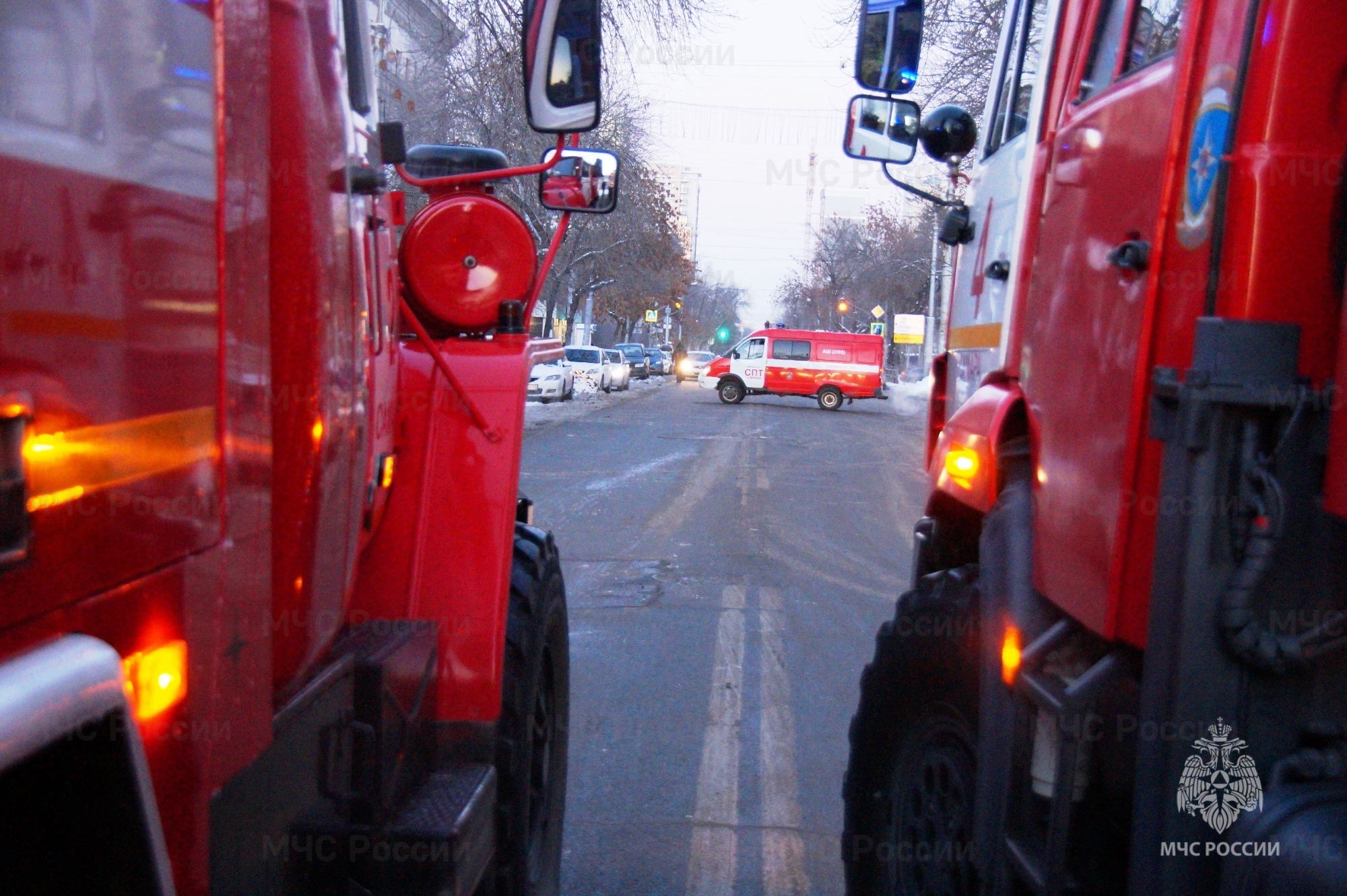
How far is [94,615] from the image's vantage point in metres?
1.23

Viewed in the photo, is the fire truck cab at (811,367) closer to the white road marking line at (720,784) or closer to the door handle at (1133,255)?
the white road marking line at (720,784)

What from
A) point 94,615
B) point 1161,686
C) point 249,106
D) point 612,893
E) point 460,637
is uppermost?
point 249,106

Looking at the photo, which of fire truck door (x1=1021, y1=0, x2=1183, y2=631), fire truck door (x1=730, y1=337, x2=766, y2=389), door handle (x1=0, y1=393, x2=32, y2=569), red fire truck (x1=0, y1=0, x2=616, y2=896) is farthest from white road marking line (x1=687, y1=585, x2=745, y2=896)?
fire truck door (x1=730, y1=337, x2=766, y2=389)

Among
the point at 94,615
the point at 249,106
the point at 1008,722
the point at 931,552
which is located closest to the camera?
the point at 94,615

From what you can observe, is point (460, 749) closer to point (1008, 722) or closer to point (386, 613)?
point (386, 613)

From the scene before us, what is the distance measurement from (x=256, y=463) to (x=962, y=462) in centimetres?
176

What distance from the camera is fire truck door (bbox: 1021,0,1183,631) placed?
2.00 metres

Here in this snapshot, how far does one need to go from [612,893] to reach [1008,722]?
6.08ft

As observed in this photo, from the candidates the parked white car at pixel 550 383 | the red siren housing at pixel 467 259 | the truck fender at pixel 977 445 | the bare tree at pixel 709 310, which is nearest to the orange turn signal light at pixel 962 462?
the truck fender at pixel 977 445

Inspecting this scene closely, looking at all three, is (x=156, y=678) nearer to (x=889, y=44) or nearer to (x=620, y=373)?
(x=889, y=44)

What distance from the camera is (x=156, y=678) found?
1.36 meters

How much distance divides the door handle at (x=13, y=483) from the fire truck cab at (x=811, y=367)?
36.7 metres

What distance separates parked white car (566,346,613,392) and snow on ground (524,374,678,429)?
0.61ft

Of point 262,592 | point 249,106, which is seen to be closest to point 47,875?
point 262,592
